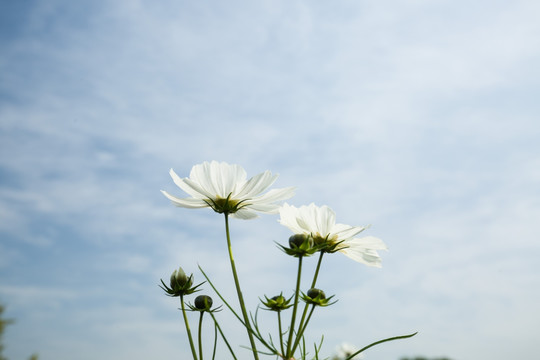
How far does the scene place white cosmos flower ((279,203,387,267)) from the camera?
141 centimetres

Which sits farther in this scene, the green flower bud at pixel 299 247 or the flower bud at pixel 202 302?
the flower bud at pixel 202 302

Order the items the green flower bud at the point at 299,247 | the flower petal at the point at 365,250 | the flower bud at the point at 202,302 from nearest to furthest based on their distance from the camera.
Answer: the green flower bud at the point at 299,247
the flower bud at the point at 202,302
the flower petal at the point at 365,250

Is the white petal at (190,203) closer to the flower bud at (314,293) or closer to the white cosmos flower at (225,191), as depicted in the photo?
the white cosmos flower at (225,191)

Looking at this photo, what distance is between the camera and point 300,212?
144 centimetres

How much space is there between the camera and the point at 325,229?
144 centimetres

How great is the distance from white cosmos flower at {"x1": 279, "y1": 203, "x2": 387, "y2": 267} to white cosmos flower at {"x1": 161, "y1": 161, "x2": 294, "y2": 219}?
0.17 feet

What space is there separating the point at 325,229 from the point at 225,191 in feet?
1.02

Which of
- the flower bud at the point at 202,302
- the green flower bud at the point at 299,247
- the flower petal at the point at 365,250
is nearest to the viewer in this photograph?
the green flower bud at the point at 299,247

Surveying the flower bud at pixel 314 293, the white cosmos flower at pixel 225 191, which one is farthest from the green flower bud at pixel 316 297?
the white cosmos flower at pixel 225 191

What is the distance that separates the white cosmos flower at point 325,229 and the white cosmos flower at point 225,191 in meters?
0.05

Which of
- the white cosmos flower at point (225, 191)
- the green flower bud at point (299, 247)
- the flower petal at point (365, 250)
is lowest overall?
the green flower bud at point (299, 247)

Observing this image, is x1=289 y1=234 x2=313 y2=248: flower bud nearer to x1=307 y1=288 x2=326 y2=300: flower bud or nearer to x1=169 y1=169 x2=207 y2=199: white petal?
x1=307 y1=288 x2=326 y2=300: flower bud

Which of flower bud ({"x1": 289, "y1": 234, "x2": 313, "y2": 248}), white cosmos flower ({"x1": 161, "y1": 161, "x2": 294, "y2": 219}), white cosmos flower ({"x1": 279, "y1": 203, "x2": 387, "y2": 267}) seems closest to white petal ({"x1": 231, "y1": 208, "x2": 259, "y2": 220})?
white cosmos flower ({"x1": 161, "y1": 161, "x2": 294, "y2": 219})

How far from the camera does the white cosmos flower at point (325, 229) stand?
1407 millimetres
